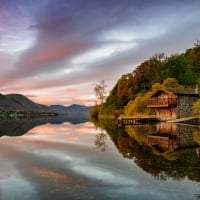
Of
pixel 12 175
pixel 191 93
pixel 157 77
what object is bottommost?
pixel 12 175

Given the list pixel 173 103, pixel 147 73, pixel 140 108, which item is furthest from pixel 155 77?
pixel 173 103

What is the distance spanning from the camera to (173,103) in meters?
72.0

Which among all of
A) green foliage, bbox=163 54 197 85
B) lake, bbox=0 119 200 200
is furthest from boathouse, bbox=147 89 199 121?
lake, bbox=0 119 200 200

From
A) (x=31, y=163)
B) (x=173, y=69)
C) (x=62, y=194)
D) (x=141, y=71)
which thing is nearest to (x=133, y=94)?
(x=141, y=71)

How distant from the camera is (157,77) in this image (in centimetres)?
10144

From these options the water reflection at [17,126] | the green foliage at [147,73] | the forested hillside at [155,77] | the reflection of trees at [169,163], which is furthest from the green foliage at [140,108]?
the reflection of trees at [169,163]

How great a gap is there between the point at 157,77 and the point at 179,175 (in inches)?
3397

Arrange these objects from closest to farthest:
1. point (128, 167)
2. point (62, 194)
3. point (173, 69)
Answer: point (62, 194)
point (128, 167)
point (173, 69)

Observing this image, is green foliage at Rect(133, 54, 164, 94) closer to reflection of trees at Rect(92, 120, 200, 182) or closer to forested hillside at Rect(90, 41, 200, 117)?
forested hillside at Rect(90, 41, 200, 117)

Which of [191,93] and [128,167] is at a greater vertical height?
[191,93]

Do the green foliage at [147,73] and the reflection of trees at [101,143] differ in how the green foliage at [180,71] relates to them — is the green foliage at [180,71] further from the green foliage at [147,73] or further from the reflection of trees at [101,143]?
the reflection of trees at [101,143]

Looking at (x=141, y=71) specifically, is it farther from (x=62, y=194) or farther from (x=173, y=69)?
(x=62, y=194)

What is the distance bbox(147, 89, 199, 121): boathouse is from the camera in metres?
72.1

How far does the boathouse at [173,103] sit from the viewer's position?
72.1 meters
